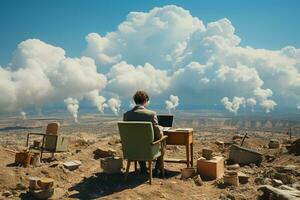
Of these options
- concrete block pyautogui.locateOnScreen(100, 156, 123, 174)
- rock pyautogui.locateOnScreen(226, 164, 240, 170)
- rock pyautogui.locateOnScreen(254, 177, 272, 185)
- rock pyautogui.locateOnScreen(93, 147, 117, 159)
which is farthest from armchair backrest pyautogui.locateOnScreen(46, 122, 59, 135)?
rock pyautogui.locateOnScreen(254, 177, 272, 185)

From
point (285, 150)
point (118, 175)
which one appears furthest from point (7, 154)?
point (285, 150)

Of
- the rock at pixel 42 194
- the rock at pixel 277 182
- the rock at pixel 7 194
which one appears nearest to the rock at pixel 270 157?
the rock at pixel 277 182

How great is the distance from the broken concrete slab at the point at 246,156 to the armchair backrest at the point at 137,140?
4109 mm

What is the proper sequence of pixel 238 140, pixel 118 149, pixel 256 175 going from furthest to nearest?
pixel 238 140
pixel 118 149
pixel 256 175

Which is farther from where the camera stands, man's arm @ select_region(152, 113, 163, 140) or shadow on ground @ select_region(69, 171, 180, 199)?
man's arm @ select_region(152, 113, 163, 140)

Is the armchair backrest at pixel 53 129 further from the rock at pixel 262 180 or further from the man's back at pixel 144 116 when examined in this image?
the rock at pixel 262 180

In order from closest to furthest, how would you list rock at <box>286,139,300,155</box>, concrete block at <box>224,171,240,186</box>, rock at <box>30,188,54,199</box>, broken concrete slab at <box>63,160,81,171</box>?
rock at <box>30,188,54,199</box>, concrete block at <box>224,171,240,186</box>, broken concrete slab at <box>63,160,81,171</box>, rock at <box>286,139,300,155</box>

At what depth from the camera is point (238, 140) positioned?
18.7 meters

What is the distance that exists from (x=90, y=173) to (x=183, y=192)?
292cm

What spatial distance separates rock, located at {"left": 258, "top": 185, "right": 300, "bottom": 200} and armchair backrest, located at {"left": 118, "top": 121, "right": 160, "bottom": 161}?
2.61 metres

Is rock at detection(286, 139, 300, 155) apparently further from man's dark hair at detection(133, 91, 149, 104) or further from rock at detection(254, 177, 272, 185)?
man's dark hair at detection(133, 91, 149, 104)

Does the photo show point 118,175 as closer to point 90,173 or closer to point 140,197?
point 90,173

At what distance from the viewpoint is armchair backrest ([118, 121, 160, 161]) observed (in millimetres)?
8797

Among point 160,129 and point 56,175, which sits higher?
point 160,129
